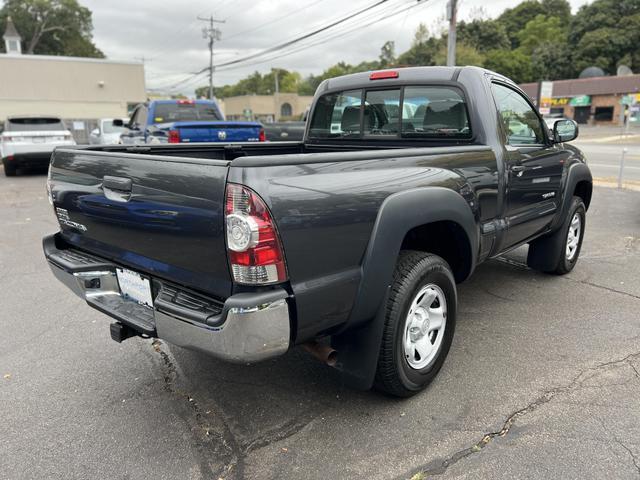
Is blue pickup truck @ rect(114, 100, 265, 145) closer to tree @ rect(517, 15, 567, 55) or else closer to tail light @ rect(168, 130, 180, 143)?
tail light @ rect(168, 130, 180, 143)

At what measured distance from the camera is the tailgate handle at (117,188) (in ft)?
8.10

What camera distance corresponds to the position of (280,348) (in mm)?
2162

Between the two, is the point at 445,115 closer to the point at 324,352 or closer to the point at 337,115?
the point at 337,115

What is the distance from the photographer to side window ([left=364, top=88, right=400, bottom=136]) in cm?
391

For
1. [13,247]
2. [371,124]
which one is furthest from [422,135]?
[13,247]

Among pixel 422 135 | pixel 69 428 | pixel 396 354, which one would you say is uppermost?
pixel 422 135

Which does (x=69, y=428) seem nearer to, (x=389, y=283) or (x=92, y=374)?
(x=92, y=374)

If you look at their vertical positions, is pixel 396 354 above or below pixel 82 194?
below

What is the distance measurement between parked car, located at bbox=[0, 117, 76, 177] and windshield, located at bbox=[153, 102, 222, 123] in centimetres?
438

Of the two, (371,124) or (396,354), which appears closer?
(396,354)

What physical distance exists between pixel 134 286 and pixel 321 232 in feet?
3.73

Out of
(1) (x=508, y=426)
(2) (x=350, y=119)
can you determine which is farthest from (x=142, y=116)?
(1) (x=508, y=426)

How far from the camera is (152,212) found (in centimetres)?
236

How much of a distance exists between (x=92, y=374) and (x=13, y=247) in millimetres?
4374
